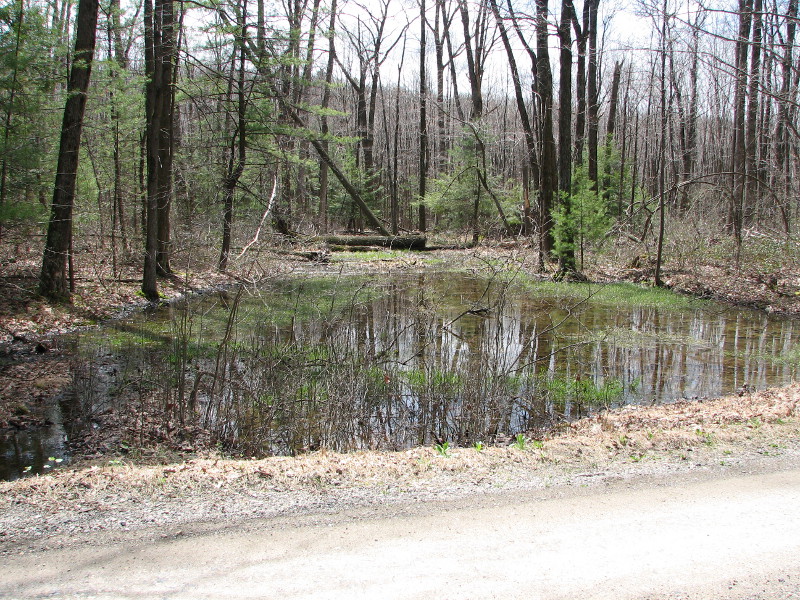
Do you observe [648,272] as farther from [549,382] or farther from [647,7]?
[549,382]

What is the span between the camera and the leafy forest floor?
7062 millimetres

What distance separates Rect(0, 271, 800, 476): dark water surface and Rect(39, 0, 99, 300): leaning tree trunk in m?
1.88

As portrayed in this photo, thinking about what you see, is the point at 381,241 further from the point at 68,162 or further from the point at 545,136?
the point at 68,162

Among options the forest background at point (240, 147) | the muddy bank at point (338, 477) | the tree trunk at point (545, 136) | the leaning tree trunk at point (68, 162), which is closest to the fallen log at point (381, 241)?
the forest background at point (240, 147)

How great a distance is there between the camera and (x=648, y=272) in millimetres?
18766

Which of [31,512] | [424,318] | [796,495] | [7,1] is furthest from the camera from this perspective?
[7,1]

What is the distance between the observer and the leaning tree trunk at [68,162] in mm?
12375

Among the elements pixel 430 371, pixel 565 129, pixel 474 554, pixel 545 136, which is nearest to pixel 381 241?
pixel 545 136

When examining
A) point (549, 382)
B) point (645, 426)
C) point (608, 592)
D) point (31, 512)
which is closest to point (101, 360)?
point (31, 512)

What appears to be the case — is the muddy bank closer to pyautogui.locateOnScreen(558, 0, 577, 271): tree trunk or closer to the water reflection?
the water reflection

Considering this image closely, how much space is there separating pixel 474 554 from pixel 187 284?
475cm

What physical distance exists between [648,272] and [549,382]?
469 inches

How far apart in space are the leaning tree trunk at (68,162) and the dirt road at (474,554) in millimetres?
10581

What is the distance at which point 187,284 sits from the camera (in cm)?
694
